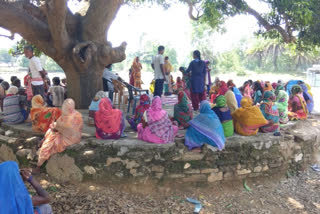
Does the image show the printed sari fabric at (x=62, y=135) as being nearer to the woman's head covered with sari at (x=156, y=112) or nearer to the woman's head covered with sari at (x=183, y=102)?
the woman's head covered with sari at (x=156, y=112)

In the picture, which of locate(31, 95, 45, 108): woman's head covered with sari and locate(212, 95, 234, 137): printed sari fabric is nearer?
locate(212, 95, 234, 137): printed sari fabric

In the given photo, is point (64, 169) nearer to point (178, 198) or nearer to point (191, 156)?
point (178, 198)

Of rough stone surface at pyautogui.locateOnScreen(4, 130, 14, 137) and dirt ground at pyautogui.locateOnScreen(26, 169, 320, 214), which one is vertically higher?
rough stone surface at pyautogui.locateOnScreen(4, 130, 14, 137)

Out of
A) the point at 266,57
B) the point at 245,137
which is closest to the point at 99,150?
the point at 245,137

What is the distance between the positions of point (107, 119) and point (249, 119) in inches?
103

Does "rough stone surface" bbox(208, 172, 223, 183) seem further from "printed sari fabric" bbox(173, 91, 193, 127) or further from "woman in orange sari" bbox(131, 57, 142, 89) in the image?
"woman in orange sari" bbox(131, 57, 142, 89)

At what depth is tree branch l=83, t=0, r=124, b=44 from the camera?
644cm

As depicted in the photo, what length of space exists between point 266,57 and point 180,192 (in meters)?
34.8

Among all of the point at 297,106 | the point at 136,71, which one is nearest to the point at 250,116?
the point at 297,106

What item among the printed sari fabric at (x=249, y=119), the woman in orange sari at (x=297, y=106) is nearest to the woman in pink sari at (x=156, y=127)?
the printed sari fabric at (x=249, y=119)

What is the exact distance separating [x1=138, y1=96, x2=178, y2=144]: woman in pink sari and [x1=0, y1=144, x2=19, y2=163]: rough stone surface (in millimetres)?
2483

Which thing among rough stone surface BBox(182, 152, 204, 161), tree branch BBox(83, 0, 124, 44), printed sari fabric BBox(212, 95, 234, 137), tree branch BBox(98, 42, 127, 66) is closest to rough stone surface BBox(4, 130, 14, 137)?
tree branch BBox(98, 42, 127, 66)

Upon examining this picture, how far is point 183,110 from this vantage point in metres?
5.18

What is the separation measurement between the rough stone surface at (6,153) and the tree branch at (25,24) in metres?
2.44
